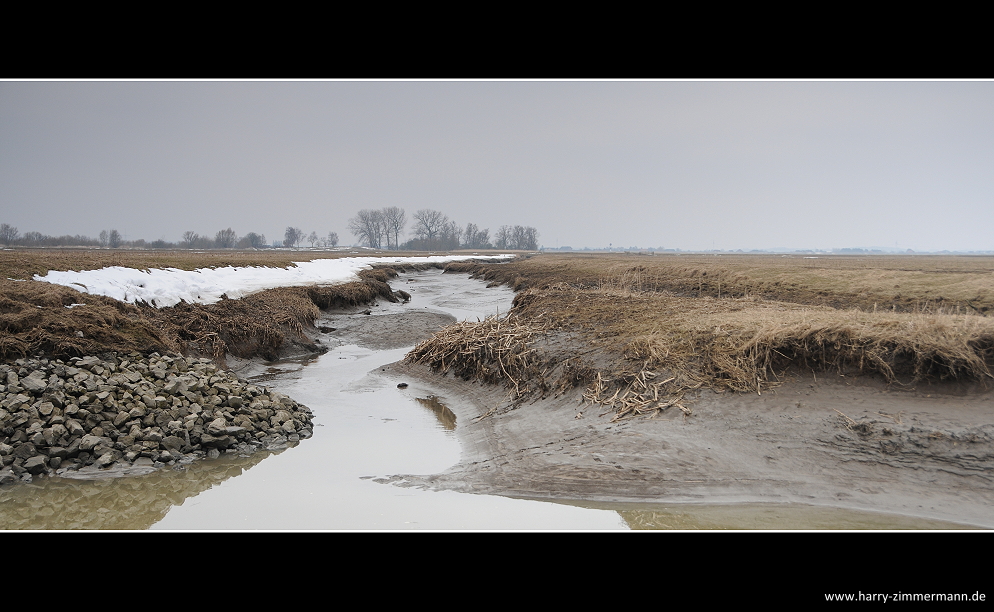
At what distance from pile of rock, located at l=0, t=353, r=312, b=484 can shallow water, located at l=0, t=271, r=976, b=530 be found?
1.24 feet

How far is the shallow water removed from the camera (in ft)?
19.6

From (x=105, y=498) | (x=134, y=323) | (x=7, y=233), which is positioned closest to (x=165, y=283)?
(x=134, y=323)

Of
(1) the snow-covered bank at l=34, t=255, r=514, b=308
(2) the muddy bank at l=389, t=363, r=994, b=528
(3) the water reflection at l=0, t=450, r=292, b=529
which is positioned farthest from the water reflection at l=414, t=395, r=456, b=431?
(1) the snow-covered bank at l=34, t=255, r=514, b=308

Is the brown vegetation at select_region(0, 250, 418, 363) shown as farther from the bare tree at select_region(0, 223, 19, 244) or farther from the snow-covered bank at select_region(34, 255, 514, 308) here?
the bare tree at select_region(0, 223, 19, 244)

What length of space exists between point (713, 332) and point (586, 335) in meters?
2.88

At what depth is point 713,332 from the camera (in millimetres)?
10328

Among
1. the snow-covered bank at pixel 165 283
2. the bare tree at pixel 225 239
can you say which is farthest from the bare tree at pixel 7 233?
the snow-covered bank at pixel 165 283

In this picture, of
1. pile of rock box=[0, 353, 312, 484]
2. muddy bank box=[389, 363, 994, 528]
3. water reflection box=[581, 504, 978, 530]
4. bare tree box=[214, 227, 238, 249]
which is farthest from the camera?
bare tree box=[214, 227, 238, 249]

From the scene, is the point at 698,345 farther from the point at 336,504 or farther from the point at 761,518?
the point at 336,504

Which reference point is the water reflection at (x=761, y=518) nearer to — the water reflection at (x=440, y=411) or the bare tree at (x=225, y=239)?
the water reflection at (x=440, y=411)

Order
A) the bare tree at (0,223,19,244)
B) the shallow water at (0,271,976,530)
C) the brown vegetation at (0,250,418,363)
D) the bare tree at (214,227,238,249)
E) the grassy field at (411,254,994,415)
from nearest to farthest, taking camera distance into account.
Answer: the shallow water at (0,271,976,530) < the grassy field at (411,254,994,415) < the brown vegetation at (0,250,418,363) < the bare tree at (0,223,19,244) < the bare tree at (214,227,238,249)

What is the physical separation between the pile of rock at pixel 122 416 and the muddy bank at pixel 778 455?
136 inches

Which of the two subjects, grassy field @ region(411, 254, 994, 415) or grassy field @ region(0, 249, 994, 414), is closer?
grassy field @ region(411, 254, 994, 415)

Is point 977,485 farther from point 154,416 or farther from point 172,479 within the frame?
point 154,416
